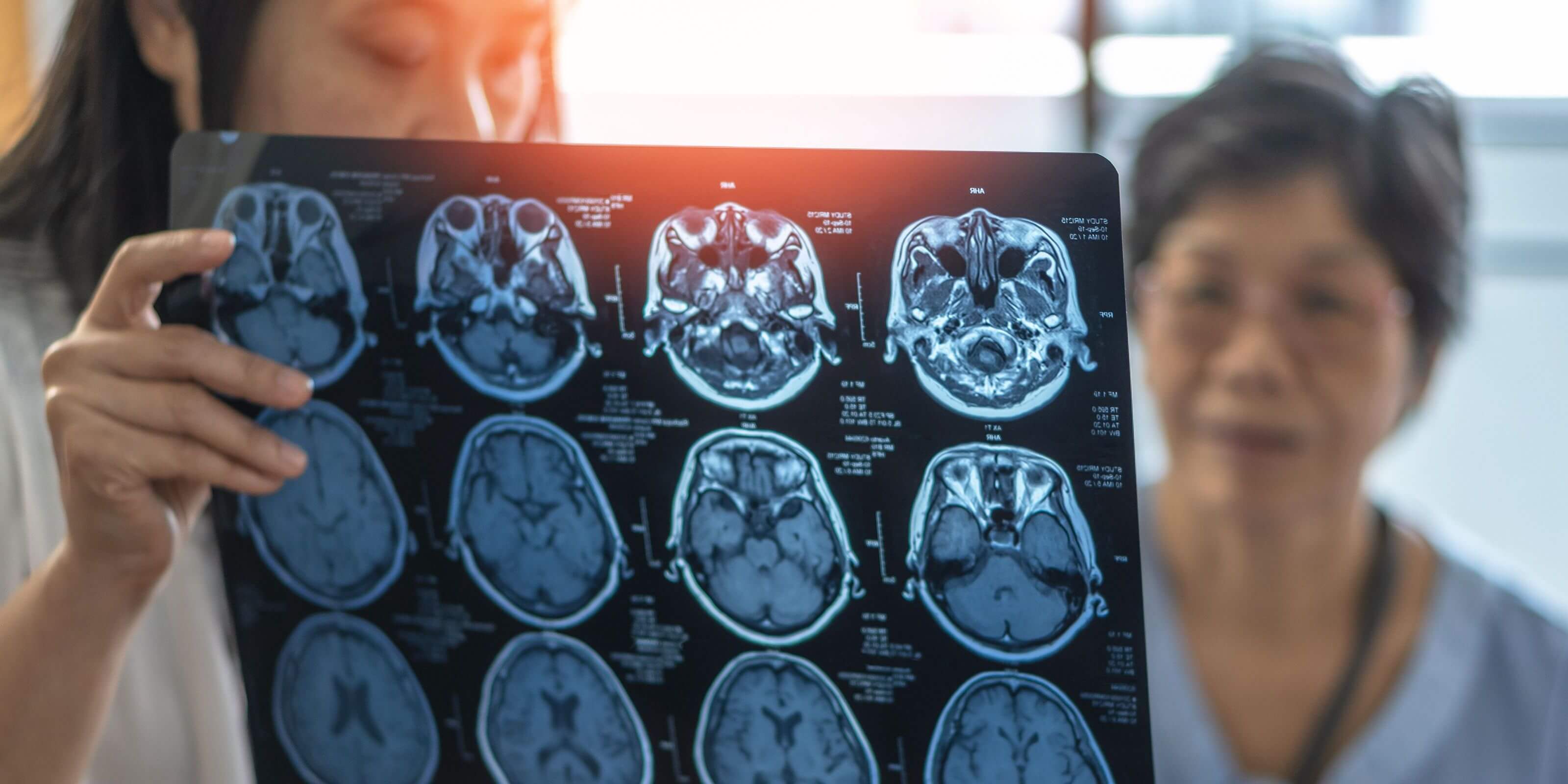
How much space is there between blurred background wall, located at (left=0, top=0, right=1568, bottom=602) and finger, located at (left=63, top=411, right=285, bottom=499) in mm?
1638

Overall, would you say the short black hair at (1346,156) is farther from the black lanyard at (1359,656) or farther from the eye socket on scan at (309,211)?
the eye socket on scan at (309,211)

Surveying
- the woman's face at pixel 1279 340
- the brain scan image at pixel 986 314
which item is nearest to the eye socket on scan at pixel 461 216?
the brain scan image at pixel 986 314

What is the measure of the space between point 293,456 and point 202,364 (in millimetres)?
75

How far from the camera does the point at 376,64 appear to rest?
2.79 feet

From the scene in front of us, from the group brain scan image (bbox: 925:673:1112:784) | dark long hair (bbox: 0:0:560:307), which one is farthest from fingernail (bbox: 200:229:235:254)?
brain scan image (bbox: 925:673:1112:784)

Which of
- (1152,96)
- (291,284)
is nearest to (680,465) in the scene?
(291,284)

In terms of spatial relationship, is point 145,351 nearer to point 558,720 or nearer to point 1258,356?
point 558,720

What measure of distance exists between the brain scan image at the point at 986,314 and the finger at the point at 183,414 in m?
0.39

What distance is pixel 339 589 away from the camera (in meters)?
0.78

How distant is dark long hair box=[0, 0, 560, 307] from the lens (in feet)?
3.02

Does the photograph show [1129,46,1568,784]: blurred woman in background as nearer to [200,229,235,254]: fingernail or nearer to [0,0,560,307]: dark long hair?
[0,0,560,307]: dark long hair

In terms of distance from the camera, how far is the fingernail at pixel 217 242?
713mm

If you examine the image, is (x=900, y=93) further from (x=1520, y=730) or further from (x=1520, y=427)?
(x=1520, y=730)

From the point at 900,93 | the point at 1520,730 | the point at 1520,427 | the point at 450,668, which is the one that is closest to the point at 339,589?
the point at 450,668
